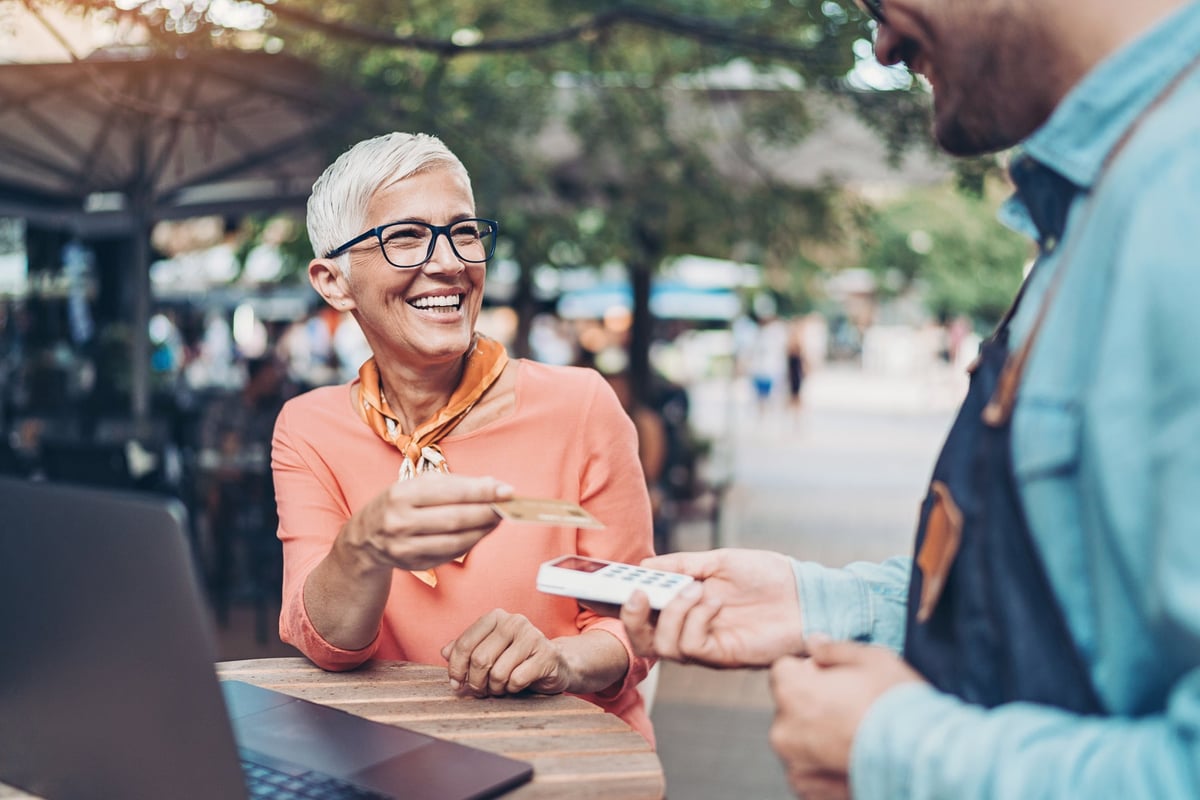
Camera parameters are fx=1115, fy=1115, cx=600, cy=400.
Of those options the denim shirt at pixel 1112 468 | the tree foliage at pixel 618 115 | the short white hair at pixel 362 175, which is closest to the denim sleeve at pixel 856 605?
the denim shirt at pixel 1112 468

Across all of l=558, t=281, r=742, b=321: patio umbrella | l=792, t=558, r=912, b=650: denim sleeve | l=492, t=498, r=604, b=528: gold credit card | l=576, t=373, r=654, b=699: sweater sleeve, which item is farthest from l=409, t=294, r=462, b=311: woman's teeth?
l=558, t=281, r=742, b=321: patio umbrella

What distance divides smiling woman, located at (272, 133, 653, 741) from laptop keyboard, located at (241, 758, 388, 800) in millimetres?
464

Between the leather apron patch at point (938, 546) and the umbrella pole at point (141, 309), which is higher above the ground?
the umbrella pole at point (141, 309)

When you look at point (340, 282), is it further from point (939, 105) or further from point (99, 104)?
point (99, 104)

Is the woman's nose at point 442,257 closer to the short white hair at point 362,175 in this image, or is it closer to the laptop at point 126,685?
the short white hair at point 362,175

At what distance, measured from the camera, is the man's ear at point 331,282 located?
80.0 inches

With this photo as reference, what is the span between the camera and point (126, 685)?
3.66 ft

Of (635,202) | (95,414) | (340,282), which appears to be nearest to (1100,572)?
(340,282)

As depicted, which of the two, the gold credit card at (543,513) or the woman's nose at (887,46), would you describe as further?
the gold credit card at (543,513)

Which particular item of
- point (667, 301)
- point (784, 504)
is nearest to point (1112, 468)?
point (784, 504)

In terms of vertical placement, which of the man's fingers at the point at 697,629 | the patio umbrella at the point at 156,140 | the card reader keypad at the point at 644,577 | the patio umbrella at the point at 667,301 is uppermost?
the patio umbrella at the point at 156,140

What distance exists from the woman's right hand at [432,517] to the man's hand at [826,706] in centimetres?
41

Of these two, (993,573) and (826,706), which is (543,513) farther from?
(993,573)

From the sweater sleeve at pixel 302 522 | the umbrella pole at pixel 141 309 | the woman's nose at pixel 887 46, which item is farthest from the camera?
the umbrella pole at pixel 141 309
